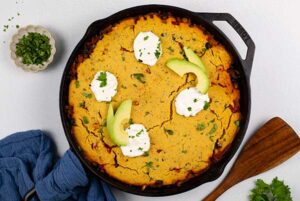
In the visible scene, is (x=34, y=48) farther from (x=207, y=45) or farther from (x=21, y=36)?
(x=207, y=45)

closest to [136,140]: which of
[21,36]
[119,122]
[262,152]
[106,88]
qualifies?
[119,122]

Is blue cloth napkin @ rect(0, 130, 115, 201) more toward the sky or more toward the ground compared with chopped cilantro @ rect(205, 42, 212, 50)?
more toward the ground

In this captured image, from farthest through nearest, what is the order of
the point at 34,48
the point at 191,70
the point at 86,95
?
the point at 34,48 → the point at 86,95 → the point at 191,70

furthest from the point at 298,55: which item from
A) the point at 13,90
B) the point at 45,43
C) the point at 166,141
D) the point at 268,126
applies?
the point at 13,90

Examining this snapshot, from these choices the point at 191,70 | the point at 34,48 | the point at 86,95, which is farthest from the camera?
the point at 34,48

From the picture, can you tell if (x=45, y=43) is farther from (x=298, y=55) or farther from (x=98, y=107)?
(x=298, y=55)

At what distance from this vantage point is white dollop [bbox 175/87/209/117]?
2.47m

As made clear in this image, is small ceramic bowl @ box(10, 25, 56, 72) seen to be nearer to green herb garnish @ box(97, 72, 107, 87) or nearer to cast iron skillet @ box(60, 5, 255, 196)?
cast iron skillet @ box(60, 5, 255, 196)

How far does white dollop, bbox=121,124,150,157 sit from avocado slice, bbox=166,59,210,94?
280 mm

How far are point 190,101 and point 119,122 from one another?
12.0 inches

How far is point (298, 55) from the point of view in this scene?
2.71 meters

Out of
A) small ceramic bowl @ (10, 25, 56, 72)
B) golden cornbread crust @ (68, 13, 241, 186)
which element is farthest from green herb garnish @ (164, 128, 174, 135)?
small ceramic bowl @ (10, 25, 56, 72)

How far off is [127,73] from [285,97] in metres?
0.73

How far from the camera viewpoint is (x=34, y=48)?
265 cm
